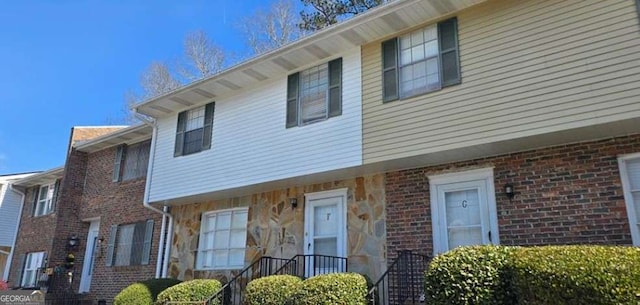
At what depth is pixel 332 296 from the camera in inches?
267

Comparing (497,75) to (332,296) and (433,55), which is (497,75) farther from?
(332,296)

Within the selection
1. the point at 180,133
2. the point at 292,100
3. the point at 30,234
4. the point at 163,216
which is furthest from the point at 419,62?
the point at 30,234

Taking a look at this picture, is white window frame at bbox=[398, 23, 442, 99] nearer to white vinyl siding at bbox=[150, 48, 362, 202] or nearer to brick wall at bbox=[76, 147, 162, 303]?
white vinyl siding at bbox=[150, 48, 362, 202]

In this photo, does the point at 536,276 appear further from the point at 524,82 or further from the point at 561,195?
the point at 524,82

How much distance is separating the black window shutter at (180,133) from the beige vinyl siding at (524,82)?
5.62 meters

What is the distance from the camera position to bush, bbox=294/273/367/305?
6812 mm

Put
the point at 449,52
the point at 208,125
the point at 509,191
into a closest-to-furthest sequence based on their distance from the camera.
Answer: the point at 509,191, the point at 449,52, the point at 208,125

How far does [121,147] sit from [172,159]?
13.4 feet

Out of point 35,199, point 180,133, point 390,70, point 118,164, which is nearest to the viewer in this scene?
point 390,70

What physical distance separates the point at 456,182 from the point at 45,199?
1729cm

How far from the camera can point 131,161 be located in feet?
48.0

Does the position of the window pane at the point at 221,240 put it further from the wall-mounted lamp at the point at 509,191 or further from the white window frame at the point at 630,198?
the white window frame at the point at 630,198

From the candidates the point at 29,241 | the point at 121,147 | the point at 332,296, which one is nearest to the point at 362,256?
the point at 332,296

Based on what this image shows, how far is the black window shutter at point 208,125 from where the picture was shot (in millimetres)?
11233
